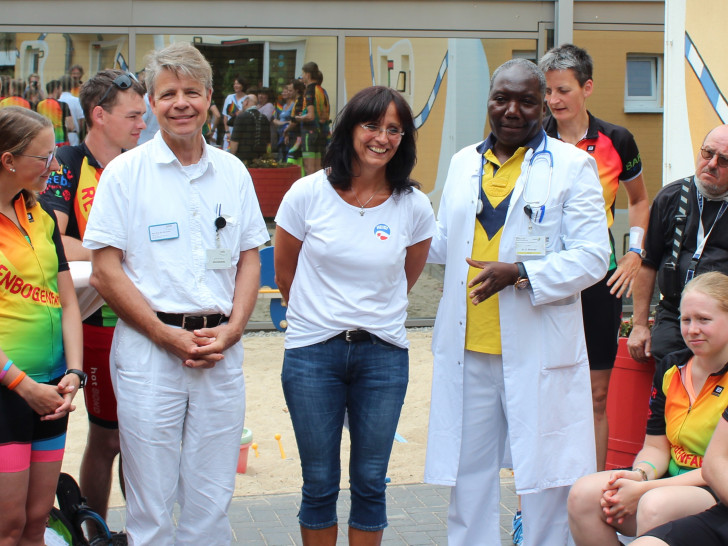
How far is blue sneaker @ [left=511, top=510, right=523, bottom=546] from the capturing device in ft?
14.1

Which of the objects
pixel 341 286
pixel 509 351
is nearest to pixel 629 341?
pixel 509 351

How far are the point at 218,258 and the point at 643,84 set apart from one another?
7920 mm

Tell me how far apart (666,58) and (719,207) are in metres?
2.32

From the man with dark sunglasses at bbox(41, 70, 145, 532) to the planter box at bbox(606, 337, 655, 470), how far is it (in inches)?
97.7

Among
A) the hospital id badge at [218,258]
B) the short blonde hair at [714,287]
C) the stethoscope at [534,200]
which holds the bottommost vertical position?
the short blonde hair at [714,287]

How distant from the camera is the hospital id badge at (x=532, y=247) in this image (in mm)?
3432

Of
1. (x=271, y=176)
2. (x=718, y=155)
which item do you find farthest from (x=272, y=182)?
(x=718, y=155)

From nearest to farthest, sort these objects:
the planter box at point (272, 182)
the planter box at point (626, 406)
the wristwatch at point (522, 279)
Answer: the wristwatch at point (522, 279) < the planter box at point (626, 406) < the planter box at point (272, 182)

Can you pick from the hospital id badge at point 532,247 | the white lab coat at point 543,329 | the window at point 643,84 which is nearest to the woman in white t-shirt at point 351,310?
the white lab coat at point 543,329

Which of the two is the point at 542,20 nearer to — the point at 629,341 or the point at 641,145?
the point at 641,145

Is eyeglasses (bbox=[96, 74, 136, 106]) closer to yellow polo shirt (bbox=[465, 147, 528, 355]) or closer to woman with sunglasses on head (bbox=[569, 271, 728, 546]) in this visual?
yellow polo shirt (bbox=[465, 147, 528, 355])

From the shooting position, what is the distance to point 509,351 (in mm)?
3486

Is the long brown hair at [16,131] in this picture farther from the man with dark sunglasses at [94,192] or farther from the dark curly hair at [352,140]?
the dark curly hair at [352,140]

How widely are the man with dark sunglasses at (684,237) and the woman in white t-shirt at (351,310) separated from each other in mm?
1246
